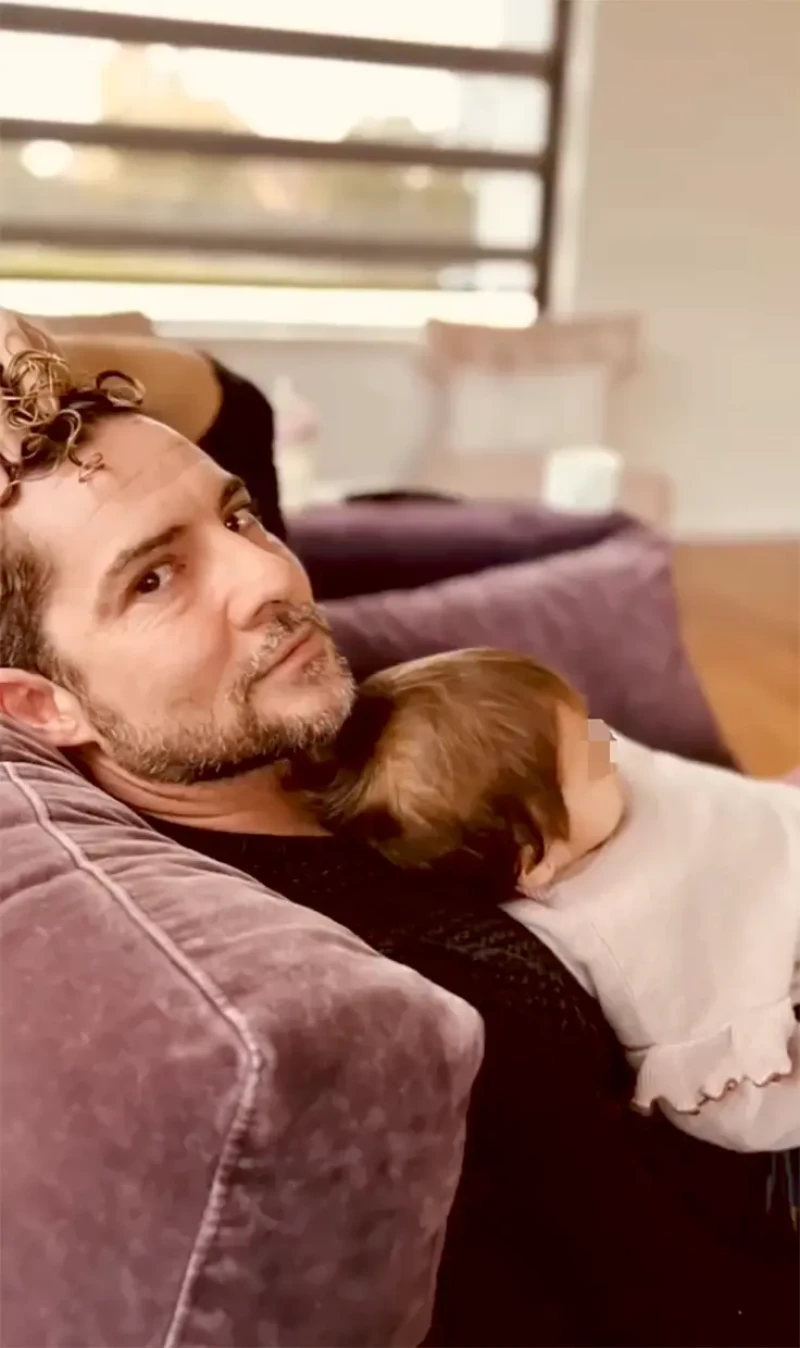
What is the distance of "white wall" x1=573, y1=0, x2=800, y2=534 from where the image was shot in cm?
371

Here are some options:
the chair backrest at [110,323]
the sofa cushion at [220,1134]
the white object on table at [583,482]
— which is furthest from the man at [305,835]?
the chair backrest at [110,323]

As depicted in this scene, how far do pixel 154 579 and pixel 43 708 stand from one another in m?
0.12

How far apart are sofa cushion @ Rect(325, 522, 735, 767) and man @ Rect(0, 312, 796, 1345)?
30cm

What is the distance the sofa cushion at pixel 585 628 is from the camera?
4.30ft

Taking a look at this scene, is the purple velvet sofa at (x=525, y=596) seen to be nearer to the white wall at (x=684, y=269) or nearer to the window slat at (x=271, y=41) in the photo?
the white wall at (x=684, y=269)

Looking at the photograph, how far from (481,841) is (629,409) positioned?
3246 millimetres

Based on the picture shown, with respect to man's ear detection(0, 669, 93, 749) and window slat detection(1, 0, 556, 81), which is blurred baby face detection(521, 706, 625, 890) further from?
window slat detection(1, 0, 556, 81)

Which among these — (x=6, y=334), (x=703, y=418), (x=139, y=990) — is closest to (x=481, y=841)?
(x=139, y=990)

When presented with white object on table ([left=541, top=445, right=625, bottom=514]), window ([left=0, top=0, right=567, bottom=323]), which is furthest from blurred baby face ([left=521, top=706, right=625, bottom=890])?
window ([left=0, top=0, right=567, bottom=323])

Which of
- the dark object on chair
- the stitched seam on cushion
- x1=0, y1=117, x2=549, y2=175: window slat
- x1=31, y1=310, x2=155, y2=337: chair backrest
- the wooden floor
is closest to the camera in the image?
the stitched seam on cushion

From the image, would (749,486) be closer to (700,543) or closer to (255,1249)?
(700,543)

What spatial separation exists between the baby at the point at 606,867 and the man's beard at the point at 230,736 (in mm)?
59

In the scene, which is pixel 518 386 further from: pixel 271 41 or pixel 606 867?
pixel 606 867

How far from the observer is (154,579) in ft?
3.13
